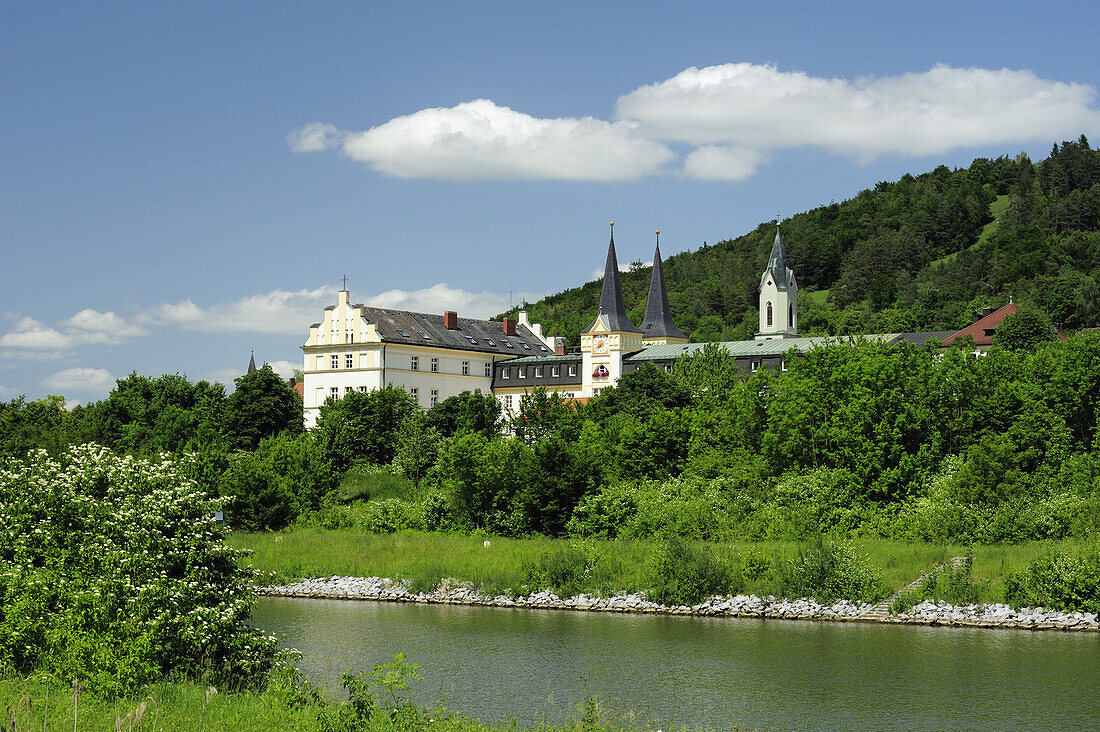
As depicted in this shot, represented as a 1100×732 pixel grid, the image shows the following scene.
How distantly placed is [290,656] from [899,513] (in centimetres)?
Result: 2767

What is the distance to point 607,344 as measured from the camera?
8619 cm

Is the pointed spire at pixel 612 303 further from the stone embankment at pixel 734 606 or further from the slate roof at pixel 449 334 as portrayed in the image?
the stone embankment at pixel 734 606

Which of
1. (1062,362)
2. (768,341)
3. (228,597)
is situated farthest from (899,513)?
(768,341)

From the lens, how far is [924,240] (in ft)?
457

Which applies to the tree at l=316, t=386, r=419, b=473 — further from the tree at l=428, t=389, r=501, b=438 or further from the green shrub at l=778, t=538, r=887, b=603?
the green shrub at l=778, t=538, r=887, b=603

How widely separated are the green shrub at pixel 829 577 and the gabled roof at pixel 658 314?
5748 centimetres

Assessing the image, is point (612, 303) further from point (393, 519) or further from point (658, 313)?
point (393, 519)

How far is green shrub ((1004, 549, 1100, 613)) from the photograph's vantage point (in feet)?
102

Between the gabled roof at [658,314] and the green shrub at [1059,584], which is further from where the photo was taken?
the gabled roof at [658,314]

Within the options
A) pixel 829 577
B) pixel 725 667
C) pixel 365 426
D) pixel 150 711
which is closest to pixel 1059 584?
pixel 829 577

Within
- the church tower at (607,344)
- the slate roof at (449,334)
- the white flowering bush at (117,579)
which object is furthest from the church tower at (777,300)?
the white flowering bush at (117,579)

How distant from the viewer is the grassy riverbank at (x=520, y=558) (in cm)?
3491

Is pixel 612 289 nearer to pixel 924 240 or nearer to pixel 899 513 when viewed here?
pixel 899 513

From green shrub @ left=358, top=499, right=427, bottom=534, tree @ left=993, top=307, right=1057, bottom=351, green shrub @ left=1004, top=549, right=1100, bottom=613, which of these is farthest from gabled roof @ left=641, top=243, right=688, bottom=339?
green shrub @ left=1004, top=549, right=1100, bottom=613
